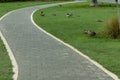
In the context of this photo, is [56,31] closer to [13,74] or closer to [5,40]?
[5,40]

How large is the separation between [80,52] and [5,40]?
4.78 metres

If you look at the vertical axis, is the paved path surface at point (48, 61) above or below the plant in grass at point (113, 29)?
above

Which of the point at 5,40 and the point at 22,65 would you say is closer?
the point at 22,65

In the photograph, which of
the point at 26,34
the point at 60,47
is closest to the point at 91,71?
the point at 60,47

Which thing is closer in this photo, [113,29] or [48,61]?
[48,61]

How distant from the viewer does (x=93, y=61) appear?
13844 mm

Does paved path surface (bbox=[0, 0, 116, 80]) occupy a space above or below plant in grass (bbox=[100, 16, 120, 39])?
above

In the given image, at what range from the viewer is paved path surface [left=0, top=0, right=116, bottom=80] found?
1157 cm

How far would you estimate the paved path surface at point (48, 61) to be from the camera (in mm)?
11570

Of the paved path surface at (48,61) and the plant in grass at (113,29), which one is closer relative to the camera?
the paved path surface at (48,61)

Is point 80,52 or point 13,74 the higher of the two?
point 13,74

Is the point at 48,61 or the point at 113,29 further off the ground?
the point at 48,61

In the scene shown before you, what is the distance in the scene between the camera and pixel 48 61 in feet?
45.1

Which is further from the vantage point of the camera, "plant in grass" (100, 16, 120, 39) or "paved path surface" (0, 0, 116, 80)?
"plant in grass" (100, 16, 120, 39)
